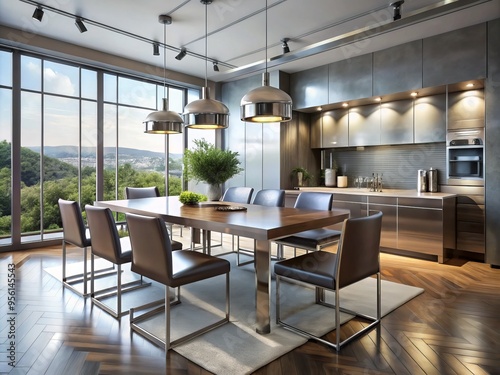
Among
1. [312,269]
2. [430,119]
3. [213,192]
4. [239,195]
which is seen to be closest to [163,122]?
[213,192]

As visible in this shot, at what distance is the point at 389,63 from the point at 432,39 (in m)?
0.58

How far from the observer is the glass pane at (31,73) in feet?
15.8

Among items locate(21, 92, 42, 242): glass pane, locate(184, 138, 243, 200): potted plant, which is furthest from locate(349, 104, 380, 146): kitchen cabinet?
locate(21, 92, 42, 242): glass pane

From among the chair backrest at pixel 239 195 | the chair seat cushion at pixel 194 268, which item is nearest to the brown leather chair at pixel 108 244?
the chair seat cushion at pixel 194 268

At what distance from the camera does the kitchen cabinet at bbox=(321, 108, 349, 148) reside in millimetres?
→ 5707

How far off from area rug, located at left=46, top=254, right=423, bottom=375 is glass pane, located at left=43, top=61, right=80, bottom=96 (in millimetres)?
2748

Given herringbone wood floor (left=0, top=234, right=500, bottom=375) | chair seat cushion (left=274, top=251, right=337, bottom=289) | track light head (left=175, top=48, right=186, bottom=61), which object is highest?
track light head (left=175, top=48, right=186, bottom=61)

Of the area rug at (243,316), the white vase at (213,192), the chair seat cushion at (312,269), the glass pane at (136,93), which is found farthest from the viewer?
the glass pane at (136,93)

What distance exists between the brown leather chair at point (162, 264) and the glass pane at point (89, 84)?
3.85 metres

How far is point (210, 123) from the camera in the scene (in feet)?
10.9

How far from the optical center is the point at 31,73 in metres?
4.89

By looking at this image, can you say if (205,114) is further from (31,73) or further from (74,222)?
(31,73)

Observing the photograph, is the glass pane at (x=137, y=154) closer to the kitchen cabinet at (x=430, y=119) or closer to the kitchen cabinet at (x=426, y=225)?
the kitchen cabinet at (x=426, y=225)

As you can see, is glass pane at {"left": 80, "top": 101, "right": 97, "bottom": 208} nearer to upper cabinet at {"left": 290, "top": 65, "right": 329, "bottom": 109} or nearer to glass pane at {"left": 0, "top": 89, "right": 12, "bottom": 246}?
glass pane at {"left": 0, "top": 89, "right": 12, "bottom": 246}
